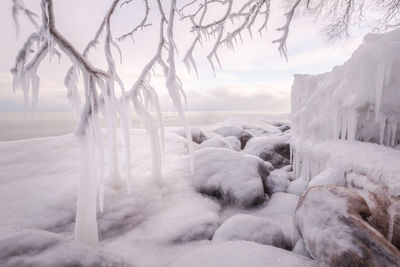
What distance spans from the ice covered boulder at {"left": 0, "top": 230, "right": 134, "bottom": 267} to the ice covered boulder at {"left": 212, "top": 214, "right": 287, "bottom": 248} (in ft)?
3.49

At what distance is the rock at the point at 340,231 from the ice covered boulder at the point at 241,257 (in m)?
0.19

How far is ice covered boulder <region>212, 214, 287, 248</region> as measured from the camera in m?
2.05

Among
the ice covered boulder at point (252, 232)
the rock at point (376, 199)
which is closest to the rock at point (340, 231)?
the rock at point (376, 199)

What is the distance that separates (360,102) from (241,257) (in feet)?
9.31

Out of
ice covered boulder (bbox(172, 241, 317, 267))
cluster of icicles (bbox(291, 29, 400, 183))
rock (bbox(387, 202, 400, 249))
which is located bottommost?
ice covered boulder (bbox(172, 241, 317, 267))

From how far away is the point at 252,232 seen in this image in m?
2.10

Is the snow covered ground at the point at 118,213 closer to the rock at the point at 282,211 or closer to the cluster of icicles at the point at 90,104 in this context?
the rock at the point at 282,211

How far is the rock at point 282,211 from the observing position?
261 centimetres

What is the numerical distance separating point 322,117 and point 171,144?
3.90 m

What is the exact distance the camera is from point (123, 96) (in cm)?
181

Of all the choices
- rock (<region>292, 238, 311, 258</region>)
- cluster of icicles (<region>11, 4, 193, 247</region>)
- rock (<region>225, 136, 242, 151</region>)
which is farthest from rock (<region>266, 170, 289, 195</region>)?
rock (<region>225, 136, 242, 151</region>)

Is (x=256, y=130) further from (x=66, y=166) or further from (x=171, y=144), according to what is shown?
(x=66, y=166)

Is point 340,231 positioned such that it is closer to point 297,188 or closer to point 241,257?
point 241,257

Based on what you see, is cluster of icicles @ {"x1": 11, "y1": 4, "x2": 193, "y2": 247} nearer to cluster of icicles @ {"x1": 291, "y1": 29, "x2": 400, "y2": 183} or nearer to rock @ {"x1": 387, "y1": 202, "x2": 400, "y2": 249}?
rock @ {"x1": 387, "y1": 202, "x2": 400, "y2": 249}
